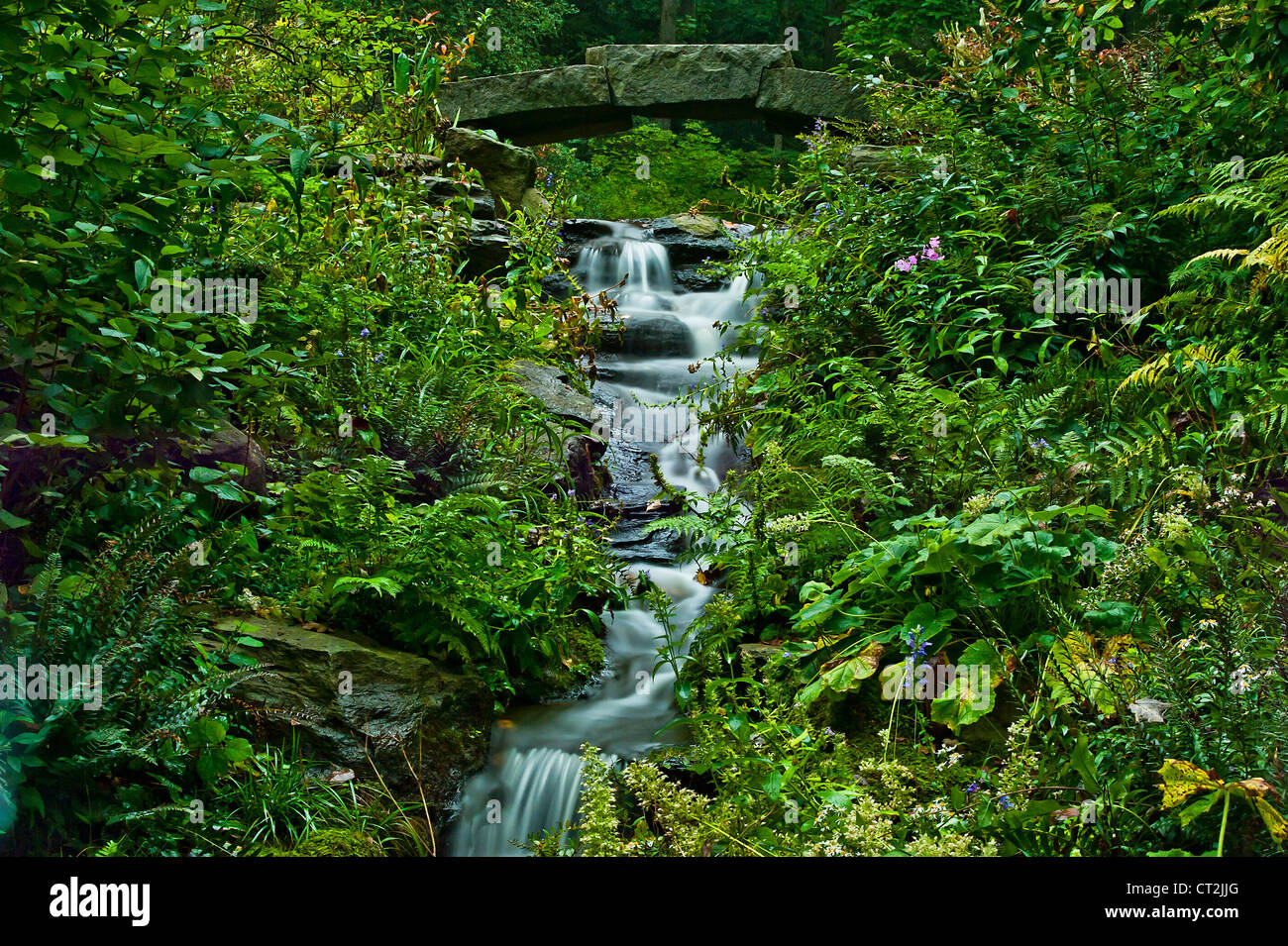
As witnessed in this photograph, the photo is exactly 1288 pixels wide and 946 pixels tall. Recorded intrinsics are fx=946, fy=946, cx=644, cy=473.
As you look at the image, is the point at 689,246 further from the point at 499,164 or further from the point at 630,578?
the point at 630,578

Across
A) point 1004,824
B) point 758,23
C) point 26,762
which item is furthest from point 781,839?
point 758,23

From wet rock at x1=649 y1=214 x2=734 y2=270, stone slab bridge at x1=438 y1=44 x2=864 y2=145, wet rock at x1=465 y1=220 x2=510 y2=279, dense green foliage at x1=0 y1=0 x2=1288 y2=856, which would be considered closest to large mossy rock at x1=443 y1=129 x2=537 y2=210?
wet rock at x1=649 y1=214 x2=734 y2=270

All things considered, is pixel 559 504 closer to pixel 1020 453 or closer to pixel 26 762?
pixel 1020 453

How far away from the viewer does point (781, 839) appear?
2.86 meters

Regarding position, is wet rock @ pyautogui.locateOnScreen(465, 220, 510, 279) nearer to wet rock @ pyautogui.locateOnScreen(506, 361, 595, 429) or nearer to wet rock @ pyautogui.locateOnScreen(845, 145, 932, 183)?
wet rock @ pyautogui.locateOnScreen(506, 361, 595, 429)

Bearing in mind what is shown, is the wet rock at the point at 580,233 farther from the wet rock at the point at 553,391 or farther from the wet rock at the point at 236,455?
the wet rock at the point at 236,455

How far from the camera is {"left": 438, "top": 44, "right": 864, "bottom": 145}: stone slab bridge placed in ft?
41.5

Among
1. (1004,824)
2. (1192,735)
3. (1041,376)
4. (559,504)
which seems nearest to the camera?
(1192,735)

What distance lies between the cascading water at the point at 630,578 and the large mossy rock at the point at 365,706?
20cm

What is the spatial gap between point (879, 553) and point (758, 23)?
78.8 feet

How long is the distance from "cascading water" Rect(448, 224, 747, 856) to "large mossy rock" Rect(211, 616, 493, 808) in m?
0.20

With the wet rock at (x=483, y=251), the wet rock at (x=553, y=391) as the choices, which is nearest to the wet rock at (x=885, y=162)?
the wet rock at (x=553, y=391)

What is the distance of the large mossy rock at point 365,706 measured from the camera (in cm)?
344

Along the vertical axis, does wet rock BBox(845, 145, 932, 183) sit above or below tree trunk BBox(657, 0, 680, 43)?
below
